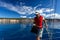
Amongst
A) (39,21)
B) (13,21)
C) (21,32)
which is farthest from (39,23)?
(13,21)

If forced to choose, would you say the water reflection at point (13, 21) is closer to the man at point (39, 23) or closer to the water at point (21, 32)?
the water at point (21, 32)

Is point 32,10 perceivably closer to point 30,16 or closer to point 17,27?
point 30,16

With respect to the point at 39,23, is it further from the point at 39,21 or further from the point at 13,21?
the point at 13,21

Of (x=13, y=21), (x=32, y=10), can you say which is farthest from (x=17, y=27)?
(x=32, y=10)

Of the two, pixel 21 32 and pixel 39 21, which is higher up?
pixel 39 21

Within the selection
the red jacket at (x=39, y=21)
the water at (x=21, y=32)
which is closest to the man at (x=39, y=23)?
the red jacket at (x=39, y=21)

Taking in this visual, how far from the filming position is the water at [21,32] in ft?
22.0

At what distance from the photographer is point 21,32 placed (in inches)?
270

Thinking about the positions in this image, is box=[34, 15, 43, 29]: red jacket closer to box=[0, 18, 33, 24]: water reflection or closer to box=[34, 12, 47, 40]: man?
box=[34, 12, 47, 40]: man

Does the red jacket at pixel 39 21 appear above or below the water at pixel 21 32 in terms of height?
above

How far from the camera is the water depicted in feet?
22.0

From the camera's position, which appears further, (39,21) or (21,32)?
(21,32)

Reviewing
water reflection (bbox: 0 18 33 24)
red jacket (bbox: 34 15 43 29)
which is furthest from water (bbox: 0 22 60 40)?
red jacket (bbox: 34 15 43 29)

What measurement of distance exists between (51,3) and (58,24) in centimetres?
64
